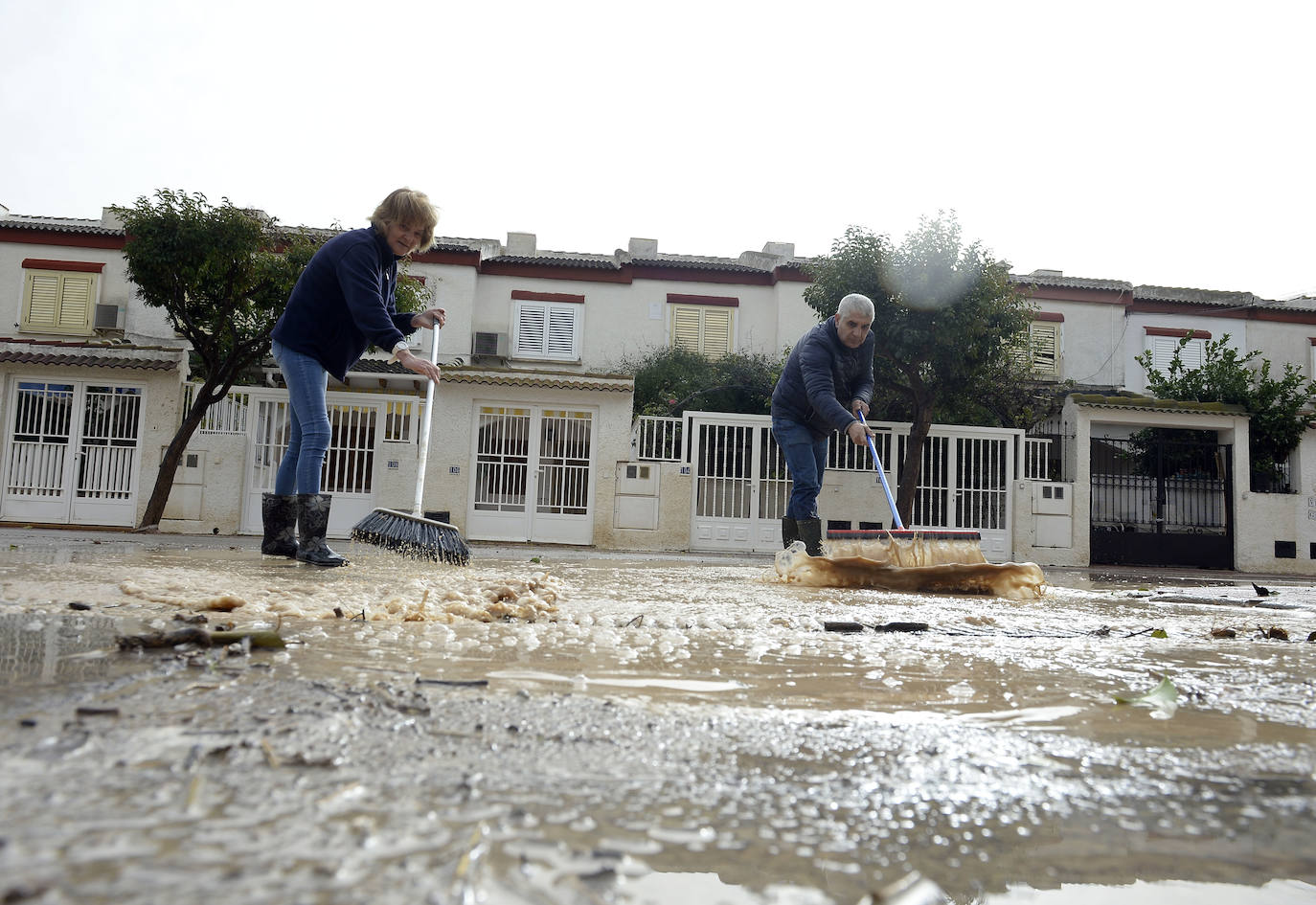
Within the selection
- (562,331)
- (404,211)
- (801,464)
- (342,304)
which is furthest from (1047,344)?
(342,304)

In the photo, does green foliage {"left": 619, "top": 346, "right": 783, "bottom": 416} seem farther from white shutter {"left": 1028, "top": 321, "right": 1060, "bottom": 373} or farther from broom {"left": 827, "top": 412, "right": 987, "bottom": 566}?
broom {"left": 827, "top": 412, "right": 987, "bottom": 566}

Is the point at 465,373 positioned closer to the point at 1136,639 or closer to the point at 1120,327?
the point at 1136,639

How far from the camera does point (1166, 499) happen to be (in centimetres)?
1539

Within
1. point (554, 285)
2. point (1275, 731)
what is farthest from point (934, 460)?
point (1275, 731)

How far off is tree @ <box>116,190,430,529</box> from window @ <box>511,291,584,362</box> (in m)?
7.56

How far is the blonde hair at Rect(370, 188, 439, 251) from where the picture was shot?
4.34 m

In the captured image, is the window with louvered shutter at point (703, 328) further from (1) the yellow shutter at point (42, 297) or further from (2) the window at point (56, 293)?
(1) the yellow shutter at point (42, 297)

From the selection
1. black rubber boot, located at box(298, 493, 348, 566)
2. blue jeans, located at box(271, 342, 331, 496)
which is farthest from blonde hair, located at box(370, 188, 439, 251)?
black rubber boot, located at box(298, 493, 348, 566)

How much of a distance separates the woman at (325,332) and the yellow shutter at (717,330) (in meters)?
17.4

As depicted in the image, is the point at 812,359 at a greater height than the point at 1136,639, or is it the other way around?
the point at 812,359

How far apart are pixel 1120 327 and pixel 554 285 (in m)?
14.9

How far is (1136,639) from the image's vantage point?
8.71 ft

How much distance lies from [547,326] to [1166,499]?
14.1 metres

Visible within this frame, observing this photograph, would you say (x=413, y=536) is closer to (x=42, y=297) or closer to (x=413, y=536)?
(x=413, y=536)
